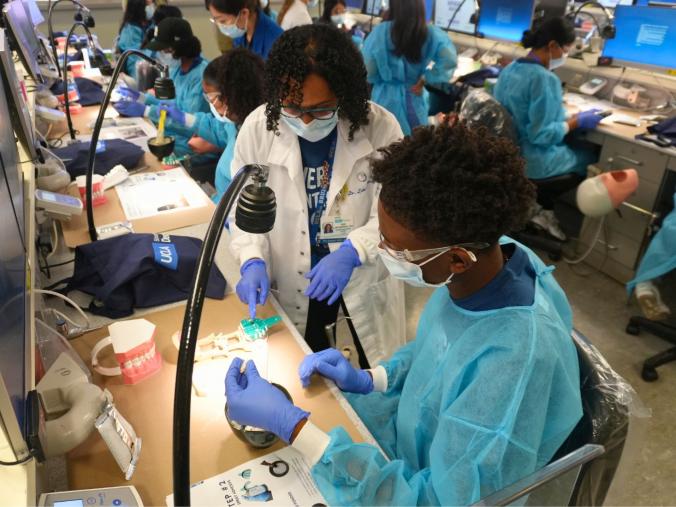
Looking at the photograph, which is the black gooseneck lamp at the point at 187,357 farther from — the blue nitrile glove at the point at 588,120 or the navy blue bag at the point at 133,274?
the blue nitrile glove at the point at 588,120

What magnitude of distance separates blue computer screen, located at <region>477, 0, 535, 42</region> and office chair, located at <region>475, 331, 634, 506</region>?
368cm

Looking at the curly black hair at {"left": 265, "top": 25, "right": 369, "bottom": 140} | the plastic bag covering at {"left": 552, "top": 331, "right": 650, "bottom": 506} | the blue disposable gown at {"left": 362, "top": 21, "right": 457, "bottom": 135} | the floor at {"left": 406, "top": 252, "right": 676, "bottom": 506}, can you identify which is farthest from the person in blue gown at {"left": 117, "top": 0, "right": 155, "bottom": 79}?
the plastic bag covering at {"left": 552, "top": 331, "right": 650, "bottom": 506}

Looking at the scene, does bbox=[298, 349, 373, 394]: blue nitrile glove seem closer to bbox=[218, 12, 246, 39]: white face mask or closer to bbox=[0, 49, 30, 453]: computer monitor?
bbox=[0, 49, 30, 453]: computer monitor

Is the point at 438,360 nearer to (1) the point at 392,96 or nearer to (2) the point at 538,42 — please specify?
(2) the point at 538,42

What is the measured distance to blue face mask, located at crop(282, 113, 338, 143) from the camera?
1423 millimetres

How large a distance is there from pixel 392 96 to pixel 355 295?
2.22 meters

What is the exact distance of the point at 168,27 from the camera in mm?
2658

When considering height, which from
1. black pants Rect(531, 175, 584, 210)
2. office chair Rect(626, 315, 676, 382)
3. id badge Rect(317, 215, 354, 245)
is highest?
id badge Rect(317, 215, 354, 245)

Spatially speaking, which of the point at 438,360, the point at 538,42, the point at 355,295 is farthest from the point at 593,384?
the point at 538,42

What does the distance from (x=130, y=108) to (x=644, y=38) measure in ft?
10.7

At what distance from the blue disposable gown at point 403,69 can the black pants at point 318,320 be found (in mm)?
1945

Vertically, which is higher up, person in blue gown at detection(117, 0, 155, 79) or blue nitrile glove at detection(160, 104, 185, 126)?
person in blue gown at detection(117, 0, 155, 79)

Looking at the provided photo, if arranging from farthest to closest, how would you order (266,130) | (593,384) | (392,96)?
(392,96) → (266,130) → (593,384)

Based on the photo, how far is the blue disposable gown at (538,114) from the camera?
275 centimetres
